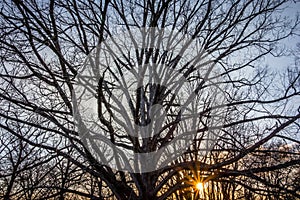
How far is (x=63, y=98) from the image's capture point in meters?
5.98

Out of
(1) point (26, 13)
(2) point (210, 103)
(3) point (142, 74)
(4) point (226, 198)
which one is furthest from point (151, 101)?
(4) point (226, 198)

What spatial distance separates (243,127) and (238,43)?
2153 mm

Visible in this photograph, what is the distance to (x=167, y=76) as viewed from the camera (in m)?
6.84

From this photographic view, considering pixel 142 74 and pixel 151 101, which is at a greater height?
pixel 142 74

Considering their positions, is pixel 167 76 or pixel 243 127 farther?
pixel 243 127

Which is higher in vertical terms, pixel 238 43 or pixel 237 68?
pixel 238 43

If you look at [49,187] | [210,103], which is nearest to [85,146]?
[49,187]

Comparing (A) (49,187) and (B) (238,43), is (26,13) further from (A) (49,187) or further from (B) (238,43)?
(B) (238,43)

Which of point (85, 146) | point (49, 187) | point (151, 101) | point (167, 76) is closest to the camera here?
point (49, 187)

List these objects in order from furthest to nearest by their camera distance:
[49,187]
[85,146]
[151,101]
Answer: [151,101], [85,146], [49,187]

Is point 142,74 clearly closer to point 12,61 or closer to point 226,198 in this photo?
point 12,61

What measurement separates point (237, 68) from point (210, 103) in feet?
3.61

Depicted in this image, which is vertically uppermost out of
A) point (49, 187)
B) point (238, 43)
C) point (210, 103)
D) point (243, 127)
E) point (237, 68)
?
point (238, 43)

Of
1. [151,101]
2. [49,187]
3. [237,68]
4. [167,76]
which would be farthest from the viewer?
[237,68]
